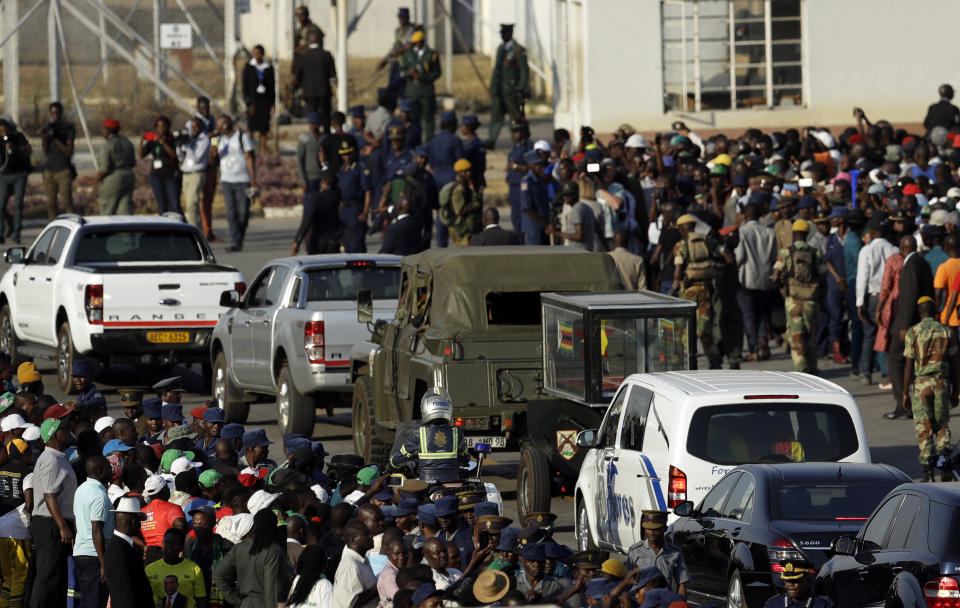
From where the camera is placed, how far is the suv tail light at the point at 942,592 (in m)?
9.32

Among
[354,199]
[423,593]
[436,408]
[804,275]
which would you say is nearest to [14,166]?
[354,199]

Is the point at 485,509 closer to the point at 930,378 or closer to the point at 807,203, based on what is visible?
the point at 930,378

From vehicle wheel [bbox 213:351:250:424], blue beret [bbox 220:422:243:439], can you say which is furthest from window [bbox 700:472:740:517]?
vehicle wheel [bbox 213:351:250:424]

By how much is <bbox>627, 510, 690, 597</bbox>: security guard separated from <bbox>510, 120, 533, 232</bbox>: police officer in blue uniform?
1269 cm

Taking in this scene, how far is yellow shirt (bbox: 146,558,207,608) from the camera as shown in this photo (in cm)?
1098

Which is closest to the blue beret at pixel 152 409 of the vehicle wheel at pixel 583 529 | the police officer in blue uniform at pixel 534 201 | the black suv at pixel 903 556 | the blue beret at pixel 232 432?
the blue beret at pixel 232 432

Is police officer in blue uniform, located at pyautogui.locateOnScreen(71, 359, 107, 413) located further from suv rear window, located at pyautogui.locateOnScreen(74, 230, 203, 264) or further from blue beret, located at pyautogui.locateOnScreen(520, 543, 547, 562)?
blue beret, located at pyautogui.locateOnScreen(520, 543, 547, 562)

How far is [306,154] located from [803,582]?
17.9 metres

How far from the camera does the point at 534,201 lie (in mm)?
23609

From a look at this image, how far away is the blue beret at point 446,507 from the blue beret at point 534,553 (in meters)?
1.02

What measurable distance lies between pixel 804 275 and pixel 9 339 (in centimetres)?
923

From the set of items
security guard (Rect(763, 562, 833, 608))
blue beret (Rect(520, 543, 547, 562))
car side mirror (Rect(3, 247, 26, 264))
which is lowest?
security guard (Rect(763, 562, 833, 608))

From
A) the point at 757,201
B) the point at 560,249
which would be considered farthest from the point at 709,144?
the point at 560,249

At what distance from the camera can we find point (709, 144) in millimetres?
28688
